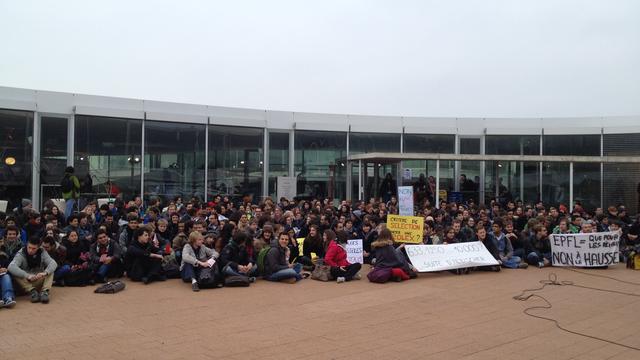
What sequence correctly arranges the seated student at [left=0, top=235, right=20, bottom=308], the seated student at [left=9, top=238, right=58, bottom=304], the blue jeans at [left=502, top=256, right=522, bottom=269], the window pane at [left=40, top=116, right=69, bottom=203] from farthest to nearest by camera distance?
the window pane at [left=40, top=116, right=69, bottom=203] < the blue jeans at [left=502, top=256, right=522, bottom=269] < the seated student at [left=9, top=238, right=58, bottom=304] < the seated student at [left=0, top=235, right=20, bottom=308]

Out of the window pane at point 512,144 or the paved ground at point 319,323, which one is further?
the window pane at point 512,144

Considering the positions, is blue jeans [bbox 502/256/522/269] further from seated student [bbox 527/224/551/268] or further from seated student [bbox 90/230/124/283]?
seated student [bbox 90/230/124/283]

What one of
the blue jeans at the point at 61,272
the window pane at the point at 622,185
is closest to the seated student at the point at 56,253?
the blue jeans at the point at 61,272

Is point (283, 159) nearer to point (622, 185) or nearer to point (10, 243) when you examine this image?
point (10, 243)

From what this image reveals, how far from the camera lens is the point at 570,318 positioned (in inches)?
311

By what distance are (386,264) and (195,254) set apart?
3954 mm

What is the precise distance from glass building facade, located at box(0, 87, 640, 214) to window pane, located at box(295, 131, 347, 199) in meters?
0.04

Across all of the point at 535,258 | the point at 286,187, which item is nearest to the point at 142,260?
the point at 535,258

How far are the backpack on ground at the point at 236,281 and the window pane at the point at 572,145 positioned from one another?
61.7ft

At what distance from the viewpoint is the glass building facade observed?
19.0 meters

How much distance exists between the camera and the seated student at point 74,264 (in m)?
10.1

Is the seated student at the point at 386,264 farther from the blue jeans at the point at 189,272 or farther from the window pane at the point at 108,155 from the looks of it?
the window pane at the point at 108,155

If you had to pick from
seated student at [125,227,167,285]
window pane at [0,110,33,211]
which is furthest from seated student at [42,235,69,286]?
window pane at [0,110,33,211]

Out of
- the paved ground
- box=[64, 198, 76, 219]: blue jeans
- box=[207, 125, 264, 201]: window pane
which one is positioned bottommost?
the paved ground
